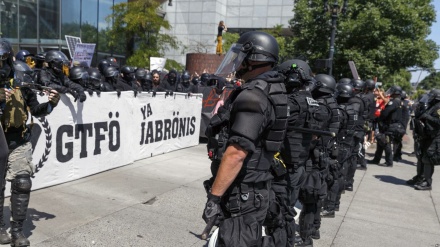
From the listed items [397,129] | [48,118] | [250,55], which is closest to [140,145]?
[48,118]

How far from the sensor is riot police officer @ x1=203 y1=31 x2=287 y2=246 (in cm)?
242

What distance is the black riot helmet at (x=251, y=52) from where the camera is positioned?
272cm

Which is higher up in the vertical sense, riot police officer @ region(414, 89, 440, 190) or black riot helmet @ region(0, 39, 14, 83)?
black riot helmet @ region(0, 39, 14, 83)

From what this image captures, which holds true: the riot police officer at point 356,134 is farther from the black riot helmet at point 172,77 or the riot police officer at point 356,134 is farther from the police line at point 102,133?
the black riot helmet at point 172,77

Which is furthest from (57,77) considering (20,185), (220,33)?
(220,33)

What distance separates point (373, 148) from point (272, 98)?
11283 mm

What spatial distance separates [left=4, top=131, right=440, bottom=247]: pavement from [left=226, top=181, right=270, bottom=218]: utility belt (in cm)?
167

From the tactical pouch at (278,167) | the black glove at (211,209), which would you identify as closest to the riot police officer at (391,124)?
the tactical pouch at (278,167)

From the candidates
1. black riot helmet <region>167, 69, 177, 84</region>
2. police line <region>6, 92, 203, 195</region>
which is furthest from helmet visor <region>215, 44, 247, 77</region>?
black riot helmet <region>167, 69, 177, 84</region>

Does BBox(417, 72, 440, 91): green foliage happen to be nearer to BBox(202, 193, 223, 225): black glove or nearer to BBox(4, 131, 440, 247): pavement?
BBox(4, 131, 440, 247): pavement

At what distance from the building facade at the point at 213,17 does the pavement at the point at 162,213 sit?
85.8 ft

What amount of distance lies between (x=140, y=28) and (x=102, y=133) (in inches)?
620

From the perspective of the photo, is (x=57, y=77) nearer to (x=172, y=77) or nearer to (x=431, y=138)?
(x=172, y=77)

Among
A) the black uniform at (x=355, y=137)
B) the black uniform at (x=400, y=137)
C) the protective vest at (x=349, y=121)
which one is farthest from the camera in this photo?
the black uniform at (x=400, y=137)
